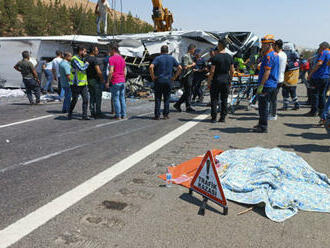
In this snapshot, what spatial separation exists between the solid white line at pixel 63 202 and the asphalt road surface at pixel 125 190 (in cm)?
1

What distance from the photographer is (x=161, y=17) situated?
67.7ft

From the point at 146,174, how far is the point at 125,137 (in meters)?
2.31

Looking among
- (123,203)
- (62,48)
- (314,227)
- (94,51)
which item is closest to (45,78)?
(62,48)

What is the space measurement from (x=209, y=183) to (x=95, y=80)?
605 centimetres

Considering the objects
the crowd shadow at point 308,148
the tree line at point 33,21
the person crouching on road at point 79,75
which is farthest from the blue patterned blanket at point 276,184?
the tree line at point 33,21

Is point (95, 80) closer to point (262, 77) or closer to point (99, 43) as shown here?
point (262, 77)

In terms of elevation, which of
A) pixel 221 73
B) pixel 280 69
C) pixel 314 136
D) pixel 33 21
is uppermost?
pixel 33 21

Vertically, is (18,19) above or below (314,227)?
above

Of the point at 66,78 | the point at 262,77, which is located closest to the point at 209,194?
the point at 262,77

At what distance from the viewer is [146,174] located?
4234mm

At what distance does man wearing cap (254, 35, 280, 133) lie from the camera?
6.45 metres

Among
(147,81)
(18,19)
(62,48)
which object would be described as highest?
(18,19)

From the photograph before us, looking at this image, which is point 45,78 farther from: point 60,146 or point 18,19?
point 18,19

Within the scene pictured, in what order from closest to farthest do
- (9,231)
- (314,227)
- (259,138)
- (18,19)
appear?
(9,231), (314,227), (259,138), (18,19)
